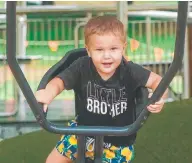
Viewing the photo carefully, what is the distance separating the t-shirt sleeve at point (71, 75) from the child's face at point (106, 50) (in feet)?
0.65

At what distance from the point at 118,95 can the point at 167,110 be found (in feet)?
8.17

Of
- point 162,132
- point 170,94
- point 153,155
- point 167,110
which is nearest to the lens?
point 153,155

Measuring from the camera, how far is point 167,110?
471 cm

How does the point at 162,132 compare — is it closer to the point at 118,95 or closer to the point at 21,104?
the point at 21,104

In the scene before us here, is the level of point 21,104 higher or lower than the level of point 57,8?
lower

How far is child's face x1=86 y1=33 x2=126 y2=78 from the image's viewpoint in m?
2.05

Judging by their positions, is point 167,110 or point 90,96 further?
point 167,110

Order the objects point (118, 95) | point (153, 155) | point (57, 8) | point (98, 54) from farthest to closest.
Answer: point (57, 8), point (153, 155), point (118, 95), point (98, 54)

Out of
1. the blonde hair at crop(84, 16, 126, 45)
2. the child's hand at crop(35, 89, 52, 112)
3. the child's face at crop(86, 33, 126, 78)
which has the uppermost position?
the blonde hair at crop(84, 16, 126, 45)

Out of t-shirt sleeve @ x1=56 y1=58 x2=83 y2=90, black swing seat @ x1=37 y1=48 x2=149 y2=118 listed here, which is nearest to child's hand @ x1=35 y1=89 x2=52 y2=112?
black swing seat @ x1=37 y1=48 x2=149 y2=118

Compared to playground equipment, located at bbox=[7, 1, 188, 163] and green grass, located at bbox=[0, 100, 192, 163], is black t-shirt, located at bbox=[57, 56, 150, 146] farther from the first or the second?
green grass, located at bbox=[0, 100, 192, 163]

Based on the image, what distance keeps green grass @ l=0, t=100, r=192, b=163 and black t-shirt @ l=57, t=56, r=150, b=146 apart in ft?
5.38

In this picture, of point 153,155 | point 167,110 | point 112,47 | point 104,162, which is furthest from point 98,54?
point 167,110

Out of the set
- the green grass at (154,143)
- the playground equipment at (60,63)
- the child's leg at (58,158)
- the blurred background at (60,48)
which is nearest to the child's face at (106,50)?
the playground equipment at (60,63)
